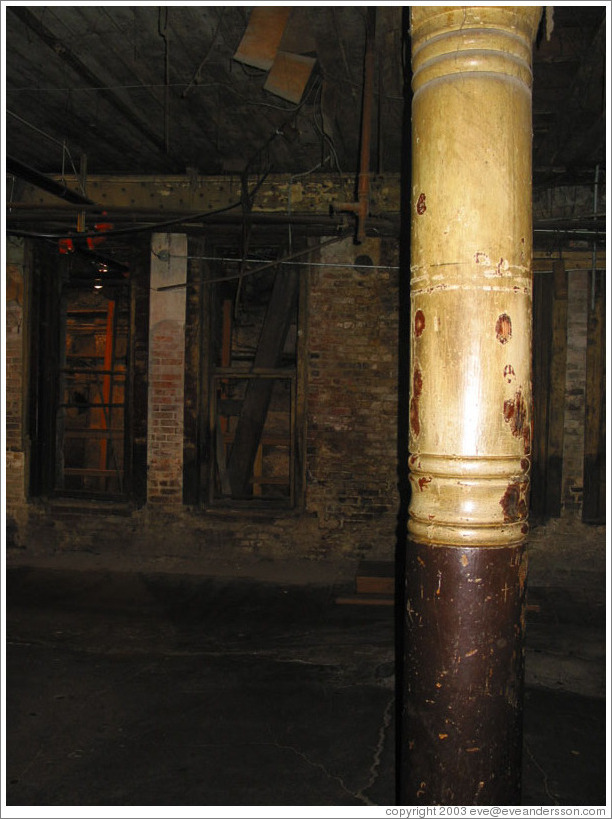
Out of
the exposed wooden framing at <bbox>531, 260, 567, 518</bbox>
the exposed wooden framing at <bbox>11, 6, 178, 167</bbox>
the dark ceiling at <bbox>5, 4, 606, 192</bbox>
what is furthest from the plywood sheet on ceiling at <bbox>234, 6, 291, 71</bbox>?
the exposed wooden framing at <bbox>531, 260, 567, 518</bbox>

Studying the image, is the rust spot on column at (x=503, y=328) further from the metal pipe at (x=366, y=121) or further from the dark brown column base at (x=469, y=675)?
the metal pipe at (x=366, y=121)

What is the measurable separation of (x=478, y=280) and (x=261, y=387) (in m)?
5.65

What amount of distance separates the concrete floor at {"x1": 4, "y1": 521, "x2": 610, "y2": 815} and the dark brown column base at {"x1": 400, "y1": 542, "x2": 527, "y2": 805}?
1018 mm

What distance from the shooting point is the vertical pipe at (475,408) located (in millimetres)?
1457

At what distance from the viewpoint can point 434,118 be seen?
1516 millimetres

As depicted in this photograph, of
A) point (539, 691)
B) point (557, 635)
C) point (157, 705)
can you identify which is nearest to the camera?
point (157, 705)

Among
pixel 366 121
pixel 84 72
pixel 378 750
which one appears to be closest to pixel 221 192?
pixel 84 72

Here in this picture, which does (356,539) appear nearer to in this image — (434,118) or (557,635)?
(557,635)

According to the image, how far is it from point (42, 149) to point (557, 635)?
6.87m

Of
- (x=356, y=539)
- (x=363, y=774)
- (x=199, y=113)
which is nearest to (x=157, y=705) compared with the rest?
(x=363, y=774)

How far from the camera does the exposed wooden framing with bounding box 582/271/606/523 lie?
6.25 metres

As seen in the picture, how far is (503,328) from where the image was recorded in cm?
146

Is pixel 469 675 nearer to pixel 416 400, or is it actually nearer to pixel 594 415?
pixel 416 400

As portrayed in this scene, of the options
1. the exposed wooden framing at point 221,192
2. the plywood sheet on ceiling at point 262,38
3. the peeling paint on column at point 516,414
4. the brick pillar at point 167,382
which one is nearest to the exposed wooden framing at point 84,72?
the exposed wooden framing at point 221,192
